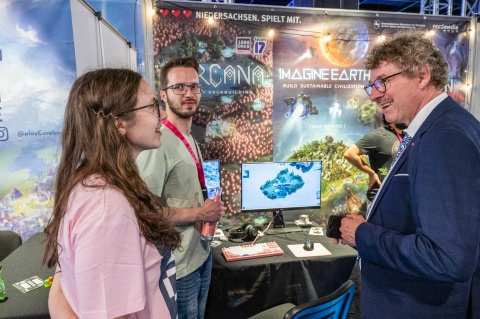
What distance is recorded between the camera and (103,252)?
758 millimetres

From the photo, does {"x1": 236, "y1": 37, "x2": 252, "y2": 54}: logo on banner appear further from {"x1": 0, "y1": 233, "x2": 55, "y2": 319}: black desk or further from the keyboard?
{"x1": 0, "y1": 233, "x2": 55, "y2": 319}: black desk

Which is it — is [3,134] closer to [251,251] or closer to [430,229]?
[251,251]

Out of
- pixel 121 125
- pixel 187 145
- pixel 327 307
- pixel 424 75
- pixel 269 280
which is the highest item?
pixel 424 75

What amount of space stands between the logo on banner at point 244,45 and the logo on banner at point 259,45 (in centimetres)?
5

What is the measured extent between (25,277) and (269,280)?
1488mm

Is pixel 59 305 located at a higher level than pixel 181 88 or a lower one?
lower

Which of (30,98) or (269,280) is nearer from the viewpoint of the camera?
(269,280)

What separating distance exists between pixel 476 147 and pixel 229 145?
85.6 inches

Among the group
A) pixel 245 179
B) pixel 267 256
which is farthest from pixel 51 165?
pixel 267 256

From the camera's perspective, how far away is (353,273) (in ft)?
7.97

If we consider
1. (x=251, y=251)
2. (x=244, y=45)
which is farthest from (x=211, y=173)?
(x=244, y=45)

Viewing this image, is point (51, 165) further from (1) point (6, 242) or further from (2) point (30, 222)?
(1) point (6, 242)

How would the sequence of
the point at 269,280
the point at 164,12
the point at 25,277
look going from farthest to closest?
the point at 164,12 < the point at 269,280 < the point at 25,277

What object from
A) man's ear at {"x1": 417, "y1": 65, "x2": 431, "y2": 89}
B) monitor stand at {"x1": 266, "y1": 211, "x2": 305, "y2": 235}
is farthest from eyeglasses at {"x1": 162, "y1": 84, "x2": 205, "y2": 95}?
monitor stand at {"x1": 266, "y1": 211, "x2": 305, "y2": 235}
